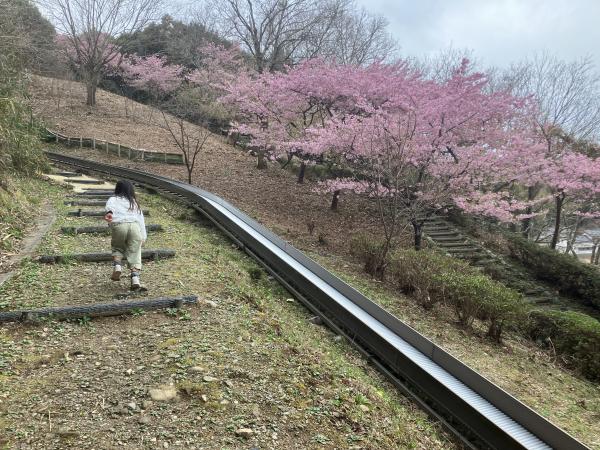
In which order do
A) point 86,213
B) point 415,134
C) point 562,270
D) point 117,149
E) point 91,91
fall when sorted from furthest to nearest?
point 91,91, point 117,149, point 562,270, point 415,134, point 86,213

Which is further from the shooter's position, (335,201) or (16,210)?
(335,201)

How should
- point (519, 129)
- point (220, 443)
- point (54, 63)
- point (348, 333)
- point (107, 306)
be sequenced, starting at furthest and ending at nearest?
point (54, 63), point (519, 129), point (348, 333), point (107, 306), point (220, 443)

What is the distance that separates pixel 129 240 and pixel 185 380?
7.83 feet

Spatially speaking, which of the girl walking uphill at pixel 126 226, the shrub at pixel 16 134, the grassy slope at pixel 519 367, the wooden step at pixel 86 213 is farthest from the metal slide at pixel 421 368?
the shrub at pixel 16 134

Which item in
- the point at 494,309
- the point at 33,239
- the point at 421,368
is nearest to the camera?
the point at 421,368

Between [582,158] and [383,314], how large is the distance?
571 inches

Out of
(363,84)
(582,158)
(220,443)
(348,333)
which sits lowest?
(348,333)

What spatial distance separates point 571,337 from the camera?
794 cm

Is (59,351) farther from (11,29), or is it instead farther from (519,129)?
(519,129)

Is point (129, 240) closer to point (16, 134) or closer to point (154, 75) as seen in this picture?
point (16, 134)

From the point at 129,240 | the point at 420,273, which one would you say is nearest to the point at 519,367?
the point at 420,273

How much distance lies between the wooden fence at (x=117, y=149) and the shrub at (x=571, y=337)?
16630mm

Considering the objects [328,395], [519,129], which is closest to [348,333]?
[328,395]

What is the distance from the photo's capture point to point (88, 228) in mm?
7793
